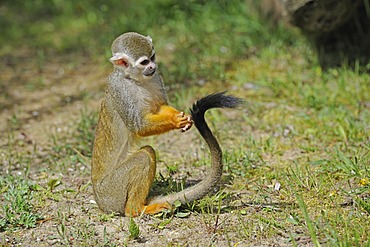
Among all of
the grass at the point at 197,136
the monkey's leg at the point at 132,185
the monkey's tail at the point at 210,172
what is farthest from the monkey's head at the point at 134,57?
the grass at the point at 197,136

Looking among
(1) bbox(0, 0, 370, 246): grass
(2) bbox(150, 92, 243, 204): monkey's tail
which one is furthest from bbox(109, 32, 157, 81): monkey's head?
(1) bbox(0, 0, 370, 246): grass

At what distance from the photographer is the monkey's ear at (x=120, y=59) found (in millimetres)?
3739

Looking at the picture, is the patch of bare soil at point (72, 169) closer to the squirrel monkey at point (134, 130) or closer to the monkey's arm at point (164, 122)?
the squirrel monkey at point (134, 130)

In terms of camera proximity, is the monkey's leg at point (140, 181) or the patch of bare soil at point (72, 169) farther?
the monkey's leg at point (140, 181)

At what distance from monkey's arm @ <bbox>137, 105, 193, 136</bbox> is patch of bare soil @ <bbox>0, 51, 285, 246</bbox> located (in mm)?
540

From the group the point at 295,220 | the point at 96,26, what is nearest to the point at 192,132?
the point at 295,220

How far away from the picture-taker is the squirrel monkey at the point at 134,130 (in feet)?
12.3

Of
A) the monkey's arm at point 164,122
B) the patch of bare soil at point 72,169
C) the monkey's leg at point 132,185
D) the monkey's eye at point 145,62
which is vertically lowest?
the patch of bare soil at point 72,169

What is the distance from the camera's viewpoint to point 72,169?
4707mm

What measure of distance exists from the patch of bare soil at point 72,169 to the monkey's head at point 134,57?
2.95 ft

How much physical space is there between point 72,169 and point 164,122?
4.24 ft

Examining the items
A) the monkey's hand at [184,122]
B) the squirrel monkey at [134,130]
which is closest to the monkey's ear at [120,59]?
the squirrel monkey at [134,130]

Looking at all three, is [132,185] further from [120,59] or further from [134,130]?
[120,59]

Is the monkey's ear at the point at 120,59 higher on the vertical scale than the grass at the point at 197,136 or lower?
higher
